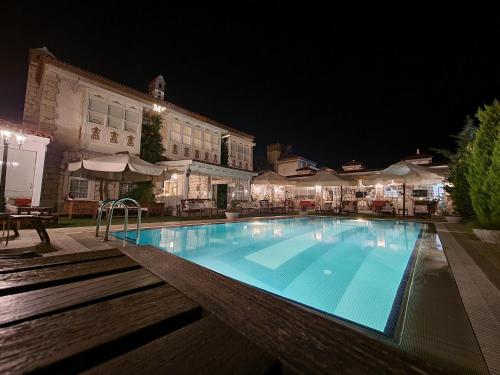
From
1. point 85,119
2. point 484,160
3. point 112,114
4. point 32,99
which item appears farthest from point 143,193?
point 484,160

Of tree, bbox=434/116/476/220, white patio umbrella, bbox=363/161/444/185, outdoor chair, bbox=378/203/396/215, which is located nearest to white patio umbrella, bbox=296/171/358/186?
white patio umbrella, bbox=363/161/444/185

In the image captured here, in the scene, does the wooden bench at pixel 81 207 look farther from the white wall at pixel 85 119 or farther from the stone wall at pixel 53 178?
the white wall at pixel 85 119

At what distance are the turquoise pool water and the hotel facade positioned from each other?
23.6ft

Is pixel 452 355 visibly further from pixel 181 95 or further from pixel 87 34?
pixel 181 95

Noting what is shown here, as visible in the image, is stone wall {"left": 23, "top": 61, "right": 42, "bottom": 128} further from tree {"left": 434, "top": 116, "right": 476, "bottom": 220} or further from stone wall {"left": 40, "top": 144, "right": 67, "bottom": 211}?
tree {"left": 434, "top": 116, "right": 476, "bottom": 220}

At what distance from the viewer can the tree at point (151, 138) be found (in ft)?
50.2

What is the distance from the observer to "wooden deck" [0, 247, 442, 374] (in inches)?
26.0

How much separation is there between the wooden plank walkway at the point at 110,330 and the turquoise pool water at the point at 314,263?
174 centimetres

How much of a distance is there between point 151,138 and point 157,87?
24.0 feet

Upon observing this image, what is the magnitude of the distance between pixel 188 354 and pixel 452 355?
175 centimetres

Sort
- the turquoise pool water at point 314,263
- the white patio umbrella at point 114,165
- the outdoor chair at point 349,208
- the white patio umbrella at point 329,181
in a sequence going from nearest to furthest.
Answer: the turquoise pool water at point 314,263 → the white patio umbrella at point 114,165 → the white patio umbrella at point 329,181 → the outdoor chair at point 349,208

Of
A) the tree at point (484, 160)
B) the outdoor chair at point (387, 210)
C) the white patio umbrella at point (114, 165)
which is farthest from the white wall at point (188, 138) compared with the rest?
the tree at point (484, 160)

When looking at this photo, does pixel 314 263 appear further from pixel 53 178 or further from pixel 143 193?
pixel 53 178

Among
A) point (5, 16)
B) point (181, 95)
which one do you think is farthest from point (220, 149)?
point (5, 16)
